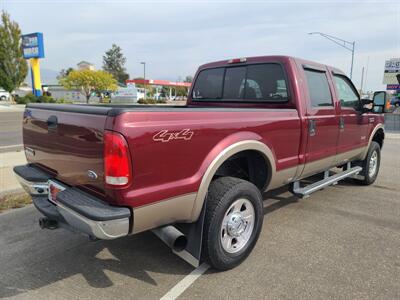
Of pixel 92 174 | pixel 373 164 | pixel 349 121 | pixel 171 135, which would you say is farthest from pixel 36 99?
pixel 171 135

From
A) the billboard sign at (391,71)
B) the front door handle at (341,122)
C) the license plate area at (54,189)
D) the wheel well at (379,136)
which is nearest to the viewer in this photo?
the license plate area at (54,189)

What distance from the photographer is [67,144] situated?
2740 millimetres

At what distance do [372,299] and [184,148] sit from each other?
1.91 metres

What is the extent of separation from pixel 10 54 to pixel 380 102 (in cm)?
4261

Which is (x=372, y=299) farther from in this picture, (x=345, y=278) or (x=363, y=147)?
(x=363, y=147)

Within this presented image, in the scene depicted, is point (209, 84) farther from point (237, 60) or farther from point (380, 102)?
point (380, 102)

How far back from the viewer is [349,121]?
4887 mm

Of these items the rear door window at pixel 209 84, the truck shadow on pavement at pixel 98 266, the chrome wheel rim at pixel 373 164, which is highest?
the rear door window at pixel 209 84

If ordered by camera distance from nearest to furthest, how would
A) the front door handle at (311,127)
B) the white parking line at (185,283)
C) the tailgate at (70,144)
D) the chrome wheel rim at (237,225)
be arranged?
the tailgate at (70,144)
the white parking line at (185,283)
the chrome wheel rim at (237,225)
the front door handle at (311,127)

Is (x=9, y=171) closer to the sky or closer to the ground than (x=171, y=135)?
closer to the ground

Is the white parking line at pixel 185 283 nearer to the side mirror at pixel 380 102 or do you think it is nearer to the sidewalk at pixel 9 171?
the sidewalk at pixel 9 171

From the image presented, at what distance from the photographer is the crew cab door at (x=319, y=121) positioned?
160 inches

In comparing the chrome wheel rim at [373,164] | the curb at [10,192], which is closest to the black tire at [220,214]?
the curb at [10,192]

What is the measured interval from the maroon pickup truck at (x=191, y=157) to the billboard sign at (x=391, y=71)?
3054 cm
